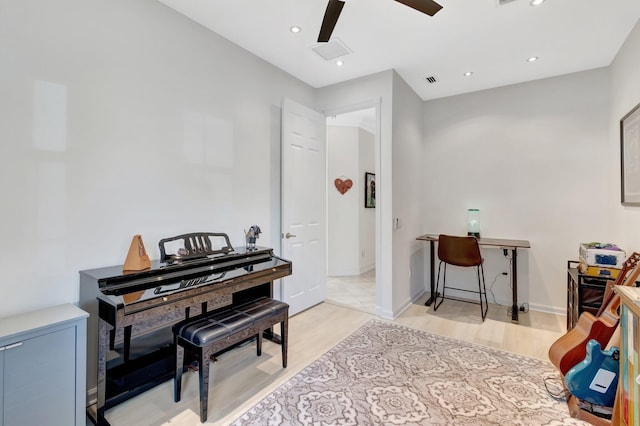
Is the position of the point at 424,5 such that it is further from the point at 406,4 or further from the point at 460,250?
the point at 460,250

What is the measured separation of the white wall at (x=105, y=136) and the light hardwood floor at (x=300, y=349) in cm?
85

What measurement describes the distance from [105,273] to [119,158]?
749 mm

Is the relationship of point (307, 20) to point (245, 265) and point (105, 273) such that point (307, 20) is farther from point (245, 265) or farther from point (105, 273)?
point (105, 273)

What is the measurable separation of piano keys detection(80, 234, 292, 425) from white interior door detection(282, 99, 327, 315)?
2.84ft

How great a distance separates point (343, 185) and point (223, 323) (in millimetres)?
A: 3731

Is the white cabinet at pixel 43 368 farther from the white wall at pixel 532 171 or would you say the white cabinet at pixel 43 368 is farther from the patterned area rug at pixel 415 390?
the white wall at pixel 532 171

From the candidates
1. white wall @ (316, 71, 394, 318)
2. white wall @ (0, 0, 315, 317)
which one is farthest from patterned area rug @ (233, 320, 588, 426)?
white wall @ (0, 0, 315, 317)

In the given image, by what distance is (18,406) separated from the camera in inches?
53.2

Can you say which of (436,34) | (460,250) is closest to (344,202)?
(460,250)

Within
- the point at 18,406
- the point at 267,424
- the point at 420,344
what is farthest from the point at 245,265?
the point at 420,344

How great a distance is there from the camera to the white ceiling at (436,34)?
2.25 metres

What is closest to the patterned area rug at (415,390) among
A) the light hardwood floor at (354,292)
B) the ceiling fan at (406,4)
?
the light hardwood floor at (354,292)

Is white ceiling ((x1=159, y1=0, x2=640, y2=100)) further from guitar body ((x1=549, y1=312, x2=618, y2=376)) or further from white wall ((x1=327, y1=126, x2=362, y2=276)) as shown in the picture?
guitar body ((x1=549, y1=312, x2=618, y2=376))

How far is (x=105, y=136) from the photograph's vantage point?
1.93 meters
